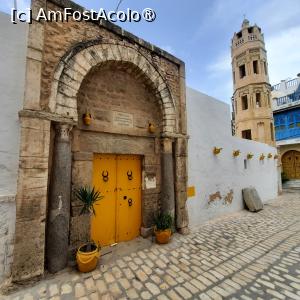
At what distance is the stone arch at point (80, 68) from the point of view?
10.8 ft

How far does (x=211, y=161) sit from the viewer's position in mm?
6180

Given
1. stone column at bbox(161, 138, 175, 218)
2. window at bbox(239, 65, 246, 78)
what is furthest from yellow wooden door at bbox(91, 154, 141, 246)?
window at bbox(239, 65, 246, 78)

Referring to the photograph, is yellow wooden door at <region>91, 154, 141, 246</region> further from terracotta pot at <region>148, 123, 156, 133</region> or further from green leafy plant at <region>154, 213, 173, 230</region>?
terracotta pot at <region>148, 123, 156, 133</region>

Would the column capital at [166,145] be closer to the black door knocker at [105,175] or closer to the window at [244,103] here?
the black door knocker at [105,175]

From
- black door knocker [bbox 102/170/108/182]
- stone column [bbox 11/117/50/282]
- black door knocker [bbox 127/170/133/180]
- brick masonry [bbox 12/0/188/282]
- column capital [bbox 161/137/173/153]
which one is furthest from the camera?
column capital [bbox 161/137/173/153]

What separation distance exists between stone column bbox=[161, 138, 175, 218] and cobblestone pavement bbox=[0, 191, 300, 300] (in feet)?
2.53

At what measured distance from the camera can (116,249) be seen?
388 cm

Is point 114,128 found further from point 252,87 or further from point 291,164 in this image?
point 291,164

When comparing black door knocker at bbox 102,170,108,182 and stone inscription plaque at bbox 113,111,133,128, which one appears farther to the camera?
stone inscription plaque at bbox 113,111,133,128

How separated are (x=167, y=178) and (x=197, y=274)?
2.17 m

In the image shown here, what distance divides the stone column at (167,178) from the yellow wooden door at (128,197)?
0.61 meters

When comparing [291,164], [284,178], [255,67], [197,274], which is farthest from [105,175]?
[291,164]

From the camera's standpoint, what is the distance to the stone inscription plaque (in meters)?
4.23

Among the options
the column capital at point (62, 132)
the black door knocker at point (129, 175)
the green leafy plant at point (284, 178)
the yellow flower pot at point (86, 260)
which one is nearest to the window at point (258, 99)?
the green leafy plant at point (284, 178)
